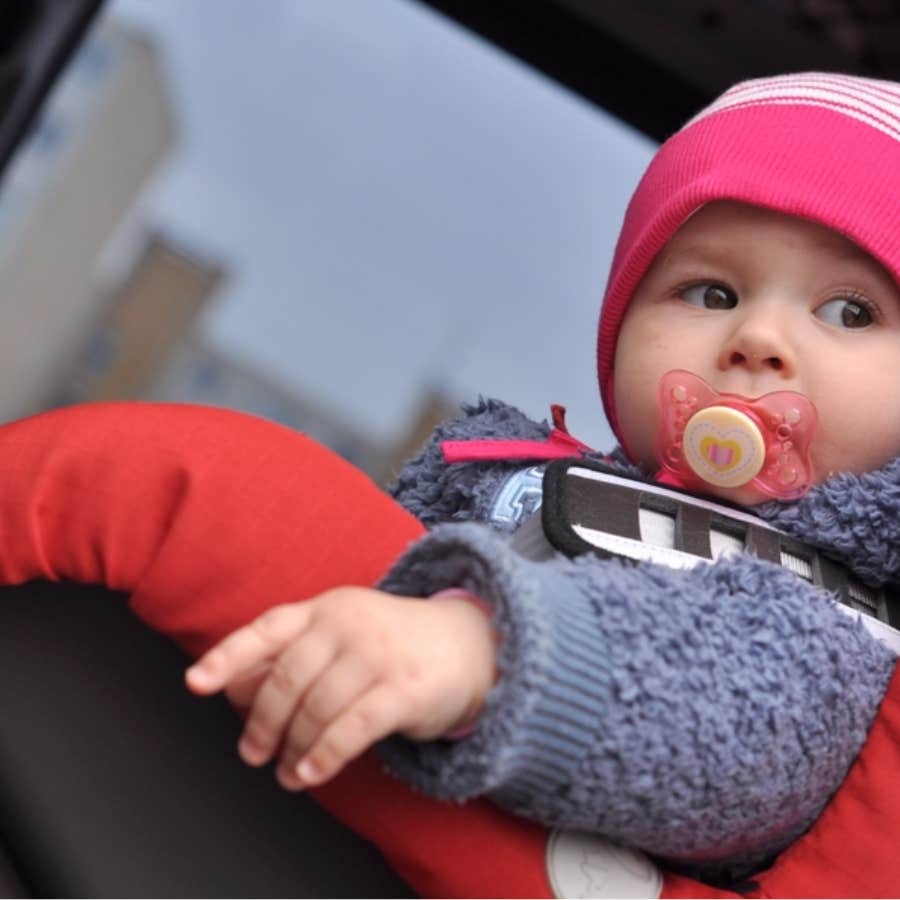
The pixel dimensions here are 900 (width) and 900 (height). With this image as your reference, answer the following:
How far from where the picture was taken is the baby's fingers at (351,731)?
41cm

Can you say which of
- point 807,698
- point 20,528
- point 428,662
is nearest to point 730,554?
point 807,698

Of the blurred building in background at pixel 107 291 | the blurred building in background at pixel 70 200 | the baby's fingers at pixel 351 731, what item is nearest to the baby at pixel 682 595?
the baby's fingers at pixel 351 731

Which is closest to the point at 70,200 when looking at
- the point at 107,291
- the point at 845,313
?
the point at 107,291

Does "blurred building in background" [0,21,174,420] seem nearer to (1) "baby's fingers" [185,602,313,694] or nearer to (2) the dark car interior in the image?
(2) the dark car interior

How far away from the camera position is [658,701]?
479mm

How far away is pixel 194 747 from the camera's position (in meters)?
→ 0.52

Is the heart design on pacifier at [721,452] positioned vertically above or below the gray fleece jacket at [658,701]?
above

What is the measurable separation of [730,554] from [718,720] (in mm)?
102

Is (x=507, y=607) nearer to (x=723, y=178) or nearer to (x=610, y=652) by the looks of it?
(x=610, y=652)

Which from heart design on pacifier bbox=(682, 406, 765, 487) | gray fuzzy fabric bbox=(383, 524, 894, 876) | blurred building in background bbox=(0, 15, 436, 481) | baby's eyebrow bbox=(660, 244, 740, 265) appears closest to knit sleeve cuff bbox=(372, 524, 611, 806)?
gray fuzzy fabric bbox=(383, 524, 894, 876)

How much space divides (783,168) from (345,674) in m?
0.46

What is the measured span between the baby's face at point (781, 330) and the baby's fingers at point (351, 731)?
0.33m

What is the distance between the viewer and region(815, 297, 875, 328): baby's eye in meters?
0.70

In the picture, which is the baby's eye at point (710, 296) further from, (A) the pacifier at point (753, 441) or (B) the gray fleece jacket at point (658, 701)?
(B) the gray fleece jacket at point (658, 701)
